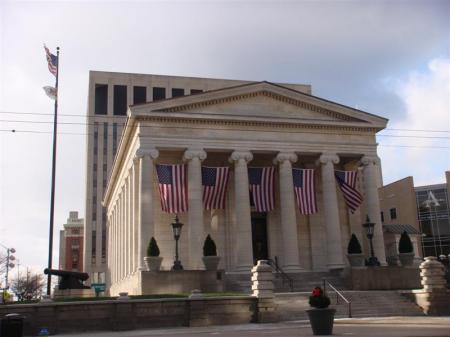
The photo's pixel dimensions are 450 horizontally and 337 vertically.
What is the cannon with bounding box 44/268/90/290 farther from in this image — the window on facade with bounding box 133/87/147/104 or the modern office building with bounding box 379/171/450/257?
the window on facade with bounding box 133/87/147/104

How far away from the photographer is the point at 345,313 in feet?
85.1

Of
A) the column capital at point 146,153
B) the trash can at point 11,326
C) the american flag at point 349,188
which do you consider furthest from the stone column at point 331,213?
the trash can at point 11,326

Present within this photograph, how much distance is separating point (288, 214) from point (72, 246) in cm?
9311

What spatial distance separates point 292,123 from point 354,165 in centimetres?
742

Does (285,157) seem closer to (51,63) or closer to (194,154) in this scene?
(194,154)

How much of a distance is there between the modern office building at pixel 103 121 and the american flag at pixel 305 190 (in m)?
55.6

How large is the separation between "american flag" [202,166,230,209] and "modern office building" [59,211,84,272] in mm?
86736

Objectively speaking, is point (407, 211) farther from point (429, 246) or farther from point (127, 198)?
point (127, 198)

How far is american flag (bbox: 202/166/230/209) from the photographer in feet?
118

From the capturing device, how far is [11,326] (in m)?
17.1

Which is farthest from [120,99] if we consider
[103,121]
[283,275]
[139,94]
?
[283,275]

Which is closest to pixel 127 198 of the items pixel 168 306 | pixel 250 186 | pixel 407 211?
pixel 250 186

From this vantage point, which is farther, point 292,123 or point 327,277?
point 292,123

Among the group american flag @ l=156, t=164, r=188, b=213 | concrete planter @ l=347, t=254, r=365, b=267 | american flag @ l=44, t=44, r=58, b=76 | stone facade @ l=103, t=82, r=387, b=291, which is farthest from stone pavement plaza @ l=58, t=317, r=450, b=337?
american flag @ l=44, t=44, r=58, b=76
